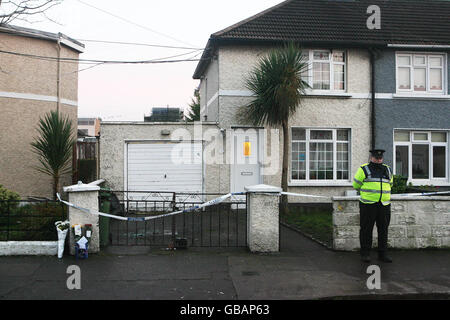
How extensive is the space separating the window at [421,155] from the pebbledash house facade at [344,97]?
33 millimetres

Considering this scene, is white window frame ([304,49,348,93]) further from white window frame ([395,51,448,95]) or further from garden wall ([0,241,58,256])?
garden wall ([0,241,58,256])

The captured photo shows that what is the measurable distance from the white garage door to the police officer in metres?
6.93

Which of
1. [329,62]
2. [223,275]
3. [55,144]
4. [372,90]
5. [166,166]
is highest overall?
[329,62]

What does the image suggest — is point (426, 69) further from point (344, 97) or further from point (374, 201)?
point (374, 201)

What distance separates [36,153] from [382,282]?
1200 cm

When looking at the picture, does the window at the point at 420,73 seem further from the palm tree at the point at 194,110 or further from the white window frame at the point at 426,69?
the palm tree at the point at 194,110

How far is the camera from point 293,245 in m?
8.51

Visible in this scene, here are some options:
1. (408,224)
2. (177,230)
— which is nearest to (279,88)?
(177,230)

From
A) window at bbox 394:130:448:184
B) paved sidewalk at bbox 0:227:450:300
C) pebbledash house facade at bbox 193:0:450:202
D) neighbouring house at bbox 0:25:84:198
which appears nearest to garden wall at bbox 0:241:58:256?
paved sidewalk at bbox 0:227:450:300

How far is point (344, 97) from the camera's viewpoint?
45.5 ft

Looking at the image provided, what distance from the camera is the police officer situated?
7277 mm

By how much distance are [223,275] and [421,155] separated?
10571mm

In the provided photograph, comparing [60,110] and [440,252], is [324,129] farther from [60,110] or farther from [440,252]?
[60,110]
